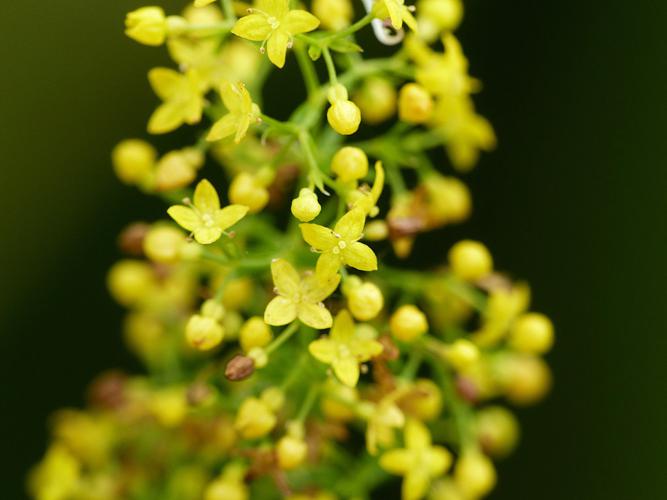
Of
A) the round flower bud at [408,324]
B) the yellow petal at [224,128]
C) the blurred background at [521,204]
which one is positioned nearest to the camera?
the yellow petal at [224,128]

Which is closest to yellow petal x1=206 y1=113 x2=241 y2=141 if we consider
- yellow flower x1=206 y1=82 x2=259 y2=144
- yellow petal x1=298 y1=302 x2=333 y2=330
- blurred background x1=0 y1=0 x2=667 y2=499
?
yellow flower x1=206 y1=82 x2=259 y2=144

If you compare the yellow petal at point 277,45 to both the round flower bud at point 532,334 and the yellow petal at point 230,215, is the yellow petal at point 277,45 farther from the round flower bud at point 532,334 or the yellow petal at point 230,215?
the round flower bud at point 532,334

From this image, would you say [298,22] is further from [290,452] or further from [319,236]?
[290,452]

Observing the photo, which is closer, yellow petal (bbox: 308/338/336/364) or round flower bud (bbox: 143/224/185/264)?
yellow petal (bbox: 308/338/336/364)

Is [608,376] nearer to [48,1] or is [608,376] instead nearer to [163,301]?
[163,301]

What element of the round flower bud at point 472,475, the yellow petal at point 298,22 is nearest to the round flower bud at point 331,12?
the yellow petal at point 298,22

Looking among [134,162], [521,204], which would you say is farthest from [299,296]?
[521,204]

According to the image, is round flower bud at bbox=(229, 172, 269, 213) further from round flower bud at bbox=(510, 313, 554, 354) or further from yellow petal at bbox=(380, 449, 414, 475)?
round flower bud at bbox=(510, 313, 554, 354)
